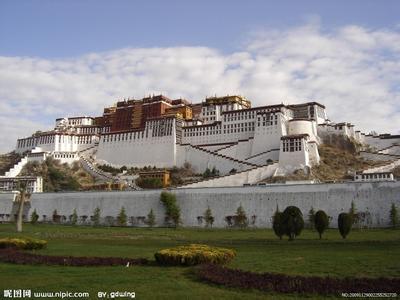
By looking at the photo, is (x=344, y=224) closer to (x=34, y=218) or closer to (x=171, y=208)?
(x=171, y=208)

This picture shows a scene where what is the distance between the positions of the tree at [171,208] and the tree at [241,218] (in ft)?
19.9

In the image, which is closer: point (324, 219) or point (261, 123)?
point (324, 219)

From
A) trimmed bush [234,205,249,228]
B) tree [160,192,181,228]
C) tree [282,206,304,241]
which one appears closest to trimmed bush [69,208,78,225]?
tree [160,192,181,228]

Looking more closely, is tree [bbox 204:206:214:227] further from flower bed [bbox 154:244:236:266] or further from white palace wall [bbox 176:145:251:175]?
flower bed [bbox 154:244:236:266]

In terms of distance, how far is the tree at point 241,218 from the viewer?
41531 millimetres

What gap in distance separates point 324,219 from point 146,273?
1637 cm

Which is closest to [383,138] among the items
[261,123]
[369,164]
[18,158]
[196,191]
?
[369,164]

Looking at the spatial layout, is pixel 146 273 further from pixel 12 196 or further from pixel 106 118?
pixel 106 118

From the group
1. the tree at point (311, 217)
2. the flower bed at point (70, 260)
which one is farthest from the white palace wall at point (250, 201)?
the flower bed at point (70, 260)

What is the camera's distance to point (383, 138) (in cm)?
7125

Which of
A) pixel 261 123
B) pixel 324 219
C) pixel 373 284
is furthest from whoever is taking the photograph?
pixel 261 123

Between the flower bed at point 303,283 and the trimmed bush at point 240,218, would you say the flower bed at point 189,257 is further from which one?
the trimmed bush at point 240,218

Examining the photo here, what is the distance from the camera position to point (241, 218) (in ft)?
137

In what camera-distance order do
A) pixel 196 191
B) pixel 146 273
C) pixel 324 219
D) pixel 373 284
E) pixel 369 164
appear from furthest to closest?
pixel 369 164
pixel 196 191
pixel 324 219
pixel 146 273
pixel 373 284
